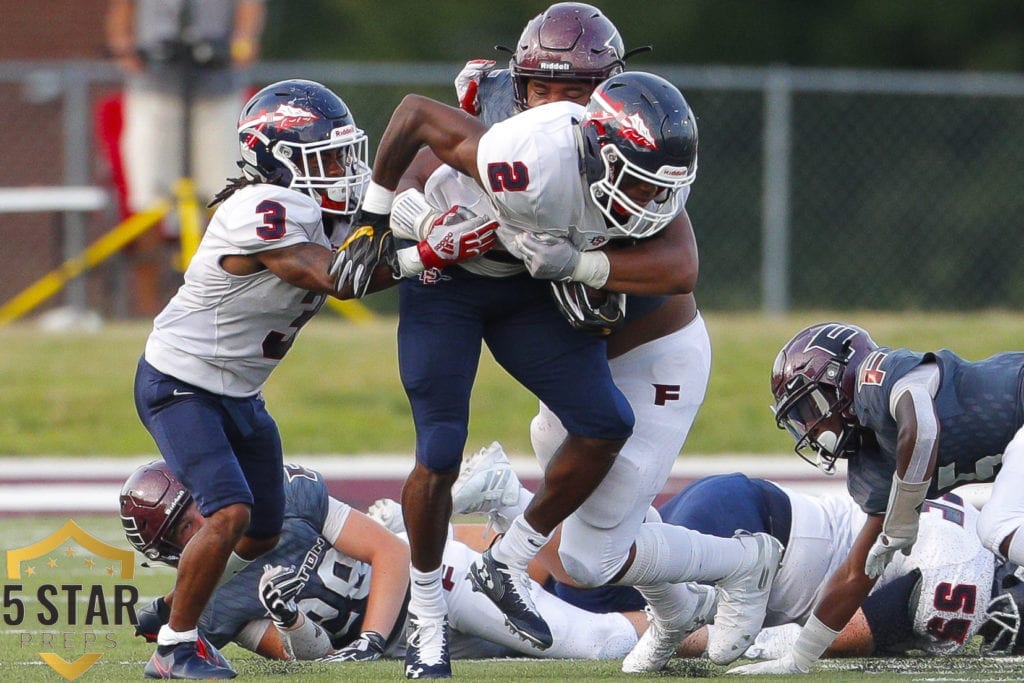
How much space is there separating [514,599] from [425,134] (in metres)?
1.32

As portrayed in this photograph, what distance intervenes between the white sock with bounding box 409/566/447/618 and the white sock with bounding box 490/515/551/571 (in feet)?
0.61

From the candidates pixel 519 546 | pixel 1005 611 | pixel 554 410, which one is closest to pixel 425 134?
pixel 554 410

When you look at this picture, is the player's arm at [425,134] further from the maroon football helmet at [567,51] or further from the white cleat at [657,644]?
the white cleat at [657,644]

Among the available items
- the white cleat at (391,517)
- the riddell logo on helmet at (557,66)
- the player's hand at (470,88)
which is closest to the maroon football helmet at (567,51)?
the riddell logo on helmet at (557,66)

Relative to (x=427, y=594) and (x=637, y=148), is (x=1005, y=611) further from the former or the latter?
(x=637, y=148)

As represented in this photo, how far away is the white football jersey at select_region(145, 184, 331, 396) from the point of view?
15.8 ft

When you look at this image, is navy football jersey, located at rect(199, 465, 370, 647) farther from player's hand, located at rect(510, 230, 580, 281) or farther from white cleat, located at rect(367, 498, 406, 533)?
player's hand, located at rect(510, 230, 580, 281)

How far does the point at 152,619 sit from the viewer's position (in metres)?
5.07

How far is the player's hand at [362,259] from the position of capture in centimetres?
457

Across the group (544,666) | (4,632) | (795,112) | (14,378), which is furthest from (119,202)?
(544,666)

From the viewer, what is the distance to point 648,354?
195 inches

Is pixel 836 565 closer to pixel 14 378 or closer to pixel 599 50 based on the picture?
pixel 599 50

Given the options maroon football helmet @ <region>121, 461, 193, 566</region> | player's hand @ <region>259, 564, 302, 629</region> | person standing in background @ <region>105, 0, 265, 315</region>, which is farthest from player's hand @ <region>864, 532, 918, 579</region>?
person standing in background @ <region>105, 0, 265, 315</region>

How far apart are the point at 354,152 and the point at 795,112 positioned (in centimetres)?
796
